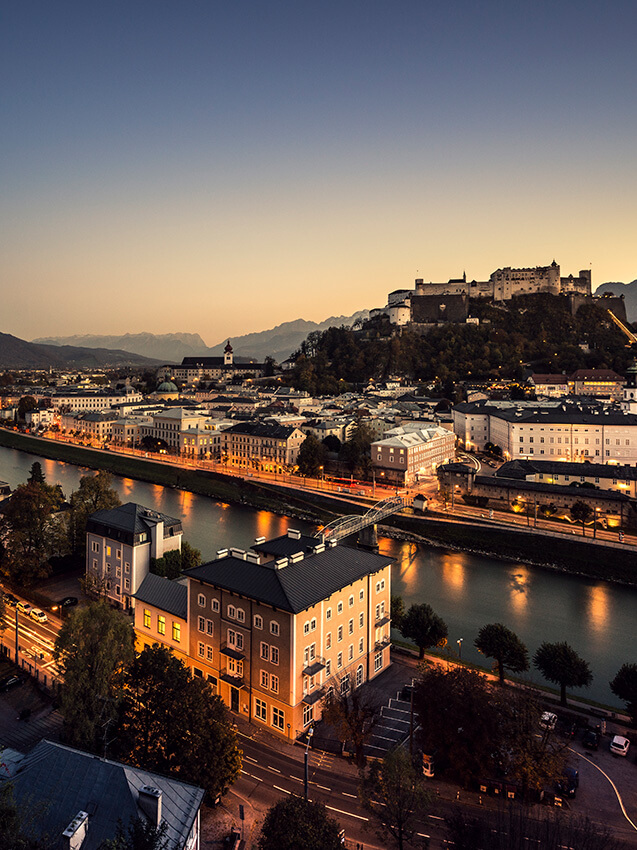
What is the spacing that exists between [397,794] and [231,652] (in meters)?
3.43

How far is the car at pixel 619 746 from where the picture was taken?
7.29 m

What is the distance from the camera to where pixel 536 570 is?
1697 cm

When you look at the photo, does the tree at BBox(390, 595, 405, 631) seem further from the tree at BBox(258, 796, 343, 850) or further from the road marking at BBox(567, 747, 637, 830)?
the tree at BBox(258, 796, 343, 850)

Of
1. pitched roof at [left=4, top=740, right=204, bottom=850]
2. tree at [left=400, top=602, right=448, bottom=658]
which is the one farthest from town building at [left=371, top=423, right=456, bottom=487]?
pitched roof at [left=4, top=740, right=204, bottom=850]

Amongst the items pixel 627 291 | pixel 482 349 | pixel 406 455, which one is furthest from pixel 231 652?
pixel 627 291

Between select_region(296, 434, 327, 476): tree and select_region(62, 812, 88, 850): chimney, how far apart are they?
22709 millimetres

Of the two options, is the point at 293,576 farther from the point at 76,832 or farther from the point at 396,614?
the point at 76,832

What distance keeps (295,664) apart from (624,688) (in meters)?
5.36

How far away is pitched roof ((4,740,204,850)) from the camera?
14.0ft

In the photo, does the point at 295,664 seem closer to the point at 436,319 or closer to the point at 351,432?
the point at 351,432

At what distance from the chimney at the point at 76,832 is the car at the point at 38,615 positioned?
763cm

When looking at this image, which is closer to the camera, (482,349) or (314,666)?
(314,666)

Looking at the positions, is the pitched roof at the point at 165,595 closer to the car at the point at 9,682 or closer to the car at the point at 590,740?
the car at the point at 9,682

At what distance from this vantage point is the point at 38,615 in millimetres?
11016
